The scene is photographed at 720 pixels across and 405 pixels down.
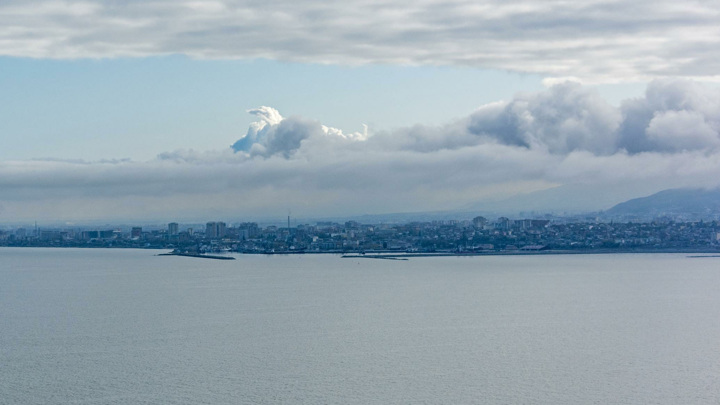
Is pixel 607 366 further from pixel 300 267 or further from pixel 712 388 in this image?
pixel 300 267

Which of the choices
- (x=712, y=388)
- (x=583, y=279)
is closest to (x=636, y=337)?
(x=712, y=388)

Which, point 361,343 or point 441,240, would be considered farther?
point 441,240

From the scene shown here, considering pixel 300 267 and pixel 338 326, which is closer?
pixel 338 326

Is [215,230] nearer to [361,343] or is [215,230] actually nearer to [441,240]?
[441,240]

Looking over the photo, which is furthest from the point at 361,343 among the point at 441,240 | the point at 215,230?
the point at 215,230

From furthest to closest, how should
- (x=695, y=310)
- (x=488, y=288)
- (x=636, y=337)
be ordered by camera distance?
(x=488, y=288)
(x=695, y=310)
(x=636, y=337)

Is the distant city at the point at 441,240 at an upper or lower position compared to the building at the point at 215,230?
lower

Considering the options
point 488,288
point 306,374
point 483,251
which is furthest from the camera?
point 483,251

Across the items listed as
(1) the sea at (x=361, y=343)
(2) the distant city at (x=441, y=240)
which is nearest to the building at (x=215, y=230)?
(2) the distant city at (x=441, y=240)

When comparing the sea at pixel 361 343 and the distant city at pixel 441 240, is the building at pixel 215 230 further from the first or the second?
the sea at pixel 361 343
